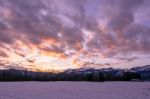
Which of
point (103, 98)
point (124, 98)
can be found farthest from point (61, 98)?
point (124, 98)

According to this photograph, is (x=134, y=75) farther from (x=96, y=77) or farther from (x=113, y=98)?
(x=113, y=98)

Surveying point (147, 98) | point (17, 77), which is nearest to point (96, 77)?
point (17, 77)

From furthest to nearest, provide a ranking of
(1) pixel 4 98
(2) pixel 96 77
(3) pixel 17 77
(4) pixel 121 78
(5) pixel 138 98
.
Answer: (3) pixel 17 77 < (4) pixel 121 78 < (2) pixel 96 77 < (5) pixel 138 98 < (1) pixel 4 98

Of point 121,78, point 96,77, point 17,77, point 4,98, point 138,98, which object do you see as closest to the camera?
point 4,98

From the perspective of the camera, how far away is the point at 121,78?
5069 inches

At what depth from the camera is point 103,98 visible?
98.8ft

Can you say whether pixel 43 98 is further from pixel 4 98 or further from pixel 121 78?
pixel 121 78

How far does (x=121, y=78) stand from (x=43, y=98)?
103 m

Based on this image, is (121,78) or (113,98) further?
(121,78)

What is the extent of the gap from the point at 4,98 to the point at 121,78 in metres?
106

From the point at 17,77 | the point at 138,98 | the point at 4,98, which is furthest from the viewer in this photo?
the point at 17,77

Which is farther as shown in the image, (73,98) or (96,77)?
(96,77)

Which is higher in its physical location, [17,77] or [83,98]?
[17,77]

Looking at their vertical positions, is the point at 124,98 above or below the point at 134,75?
below
